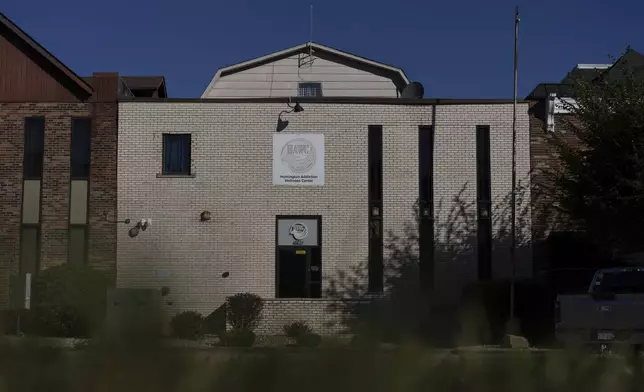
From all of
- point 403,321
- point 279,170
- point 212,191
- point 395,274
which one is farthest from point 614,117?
point 403,321

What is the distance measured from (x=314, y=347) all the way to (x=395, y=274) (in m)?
16.8

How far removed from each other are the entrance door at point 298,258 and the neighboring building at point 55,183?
181 inches

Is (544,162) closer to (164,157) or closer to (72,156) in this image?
(164,157)

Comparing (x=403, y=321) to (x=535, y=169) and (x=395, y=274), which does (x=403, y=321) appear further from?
(x=535, y=169)

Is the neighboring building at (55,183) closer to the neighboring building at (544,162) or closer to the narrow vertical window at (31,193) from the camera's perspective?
the narrow vertical window at (31,193)

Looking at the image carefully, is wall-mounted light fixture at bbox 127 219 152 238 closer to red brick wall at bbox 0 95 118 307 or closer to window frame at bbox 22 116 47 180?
red brick wall at bbox 0 95 118 307

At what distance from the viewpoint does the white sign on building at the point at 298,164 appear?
67.7 ft

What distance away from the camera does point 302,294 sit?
20547 mm

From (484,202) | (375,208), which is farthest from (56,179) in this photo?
(484,202)

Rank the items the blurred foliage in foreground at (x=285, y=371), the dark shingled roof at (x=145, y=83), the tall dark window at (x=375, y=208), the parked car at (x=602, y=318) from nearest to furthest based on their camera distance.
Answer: the blurred foliage in foreground at (x=285, y=371), the parked car at (x=602, y=318), the tall dark window at (x=375, y=208), the dark shingled roof at (x=145, y=83)

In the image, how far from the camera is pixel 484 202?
20.8 metres

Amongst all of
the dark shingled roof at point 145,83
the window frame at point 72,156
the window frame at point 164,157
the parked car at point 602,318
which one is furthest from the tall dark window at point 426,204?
the dark shingled roof at point 145,83

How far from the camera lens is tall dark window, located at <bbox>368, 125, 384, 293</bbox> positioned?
808 inches

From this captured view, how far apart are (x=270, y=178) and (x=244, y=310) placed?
3749mm
